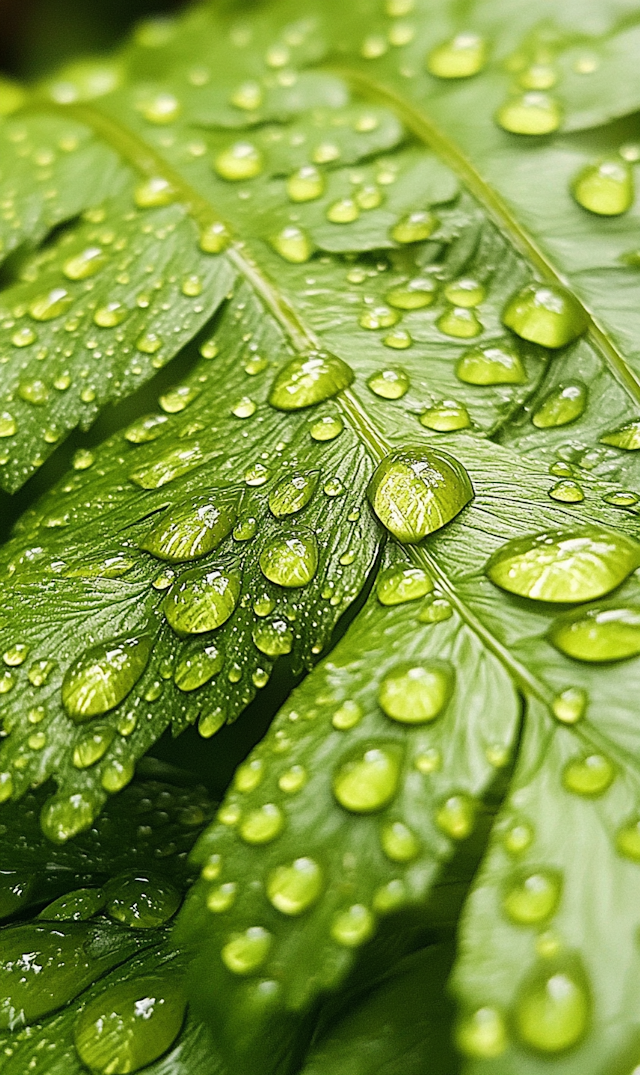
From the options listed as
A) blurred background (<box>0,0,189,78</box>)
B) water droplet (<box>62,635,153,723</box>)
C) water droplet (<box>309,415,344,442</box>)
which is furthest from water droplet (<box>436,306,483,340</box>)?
blurred background (<box>0,0,189,78</box>)

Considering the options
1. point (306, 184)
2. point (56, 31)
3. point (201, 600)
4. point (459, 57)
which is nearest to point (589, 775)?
point (201, 600)

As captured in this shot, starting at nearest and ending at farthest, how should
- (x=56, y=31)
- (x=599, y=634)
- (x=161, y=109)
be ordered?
(x=599, y=634)
(x=161, y=109)
(x=56, y=31)

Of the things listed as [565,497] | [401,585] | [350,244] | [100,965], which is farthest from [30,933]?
[350,244]

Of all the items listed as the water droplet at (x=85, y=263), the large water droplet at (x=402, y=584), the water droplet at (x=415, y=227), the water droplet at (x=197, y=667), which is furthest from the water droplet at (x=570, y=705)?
the water droplet at (x=85, y=263)

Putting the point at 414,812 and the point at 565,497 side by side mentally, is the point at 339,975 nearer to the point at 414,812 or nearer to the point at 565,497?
the point at 414,812

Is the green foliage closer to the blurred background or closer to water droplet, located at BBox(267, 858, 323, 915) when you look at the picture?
water droplet, located at BBox(267, 858, 323, 915)

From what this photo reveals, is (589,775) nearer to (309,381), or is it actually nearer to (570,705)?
(570,705)
